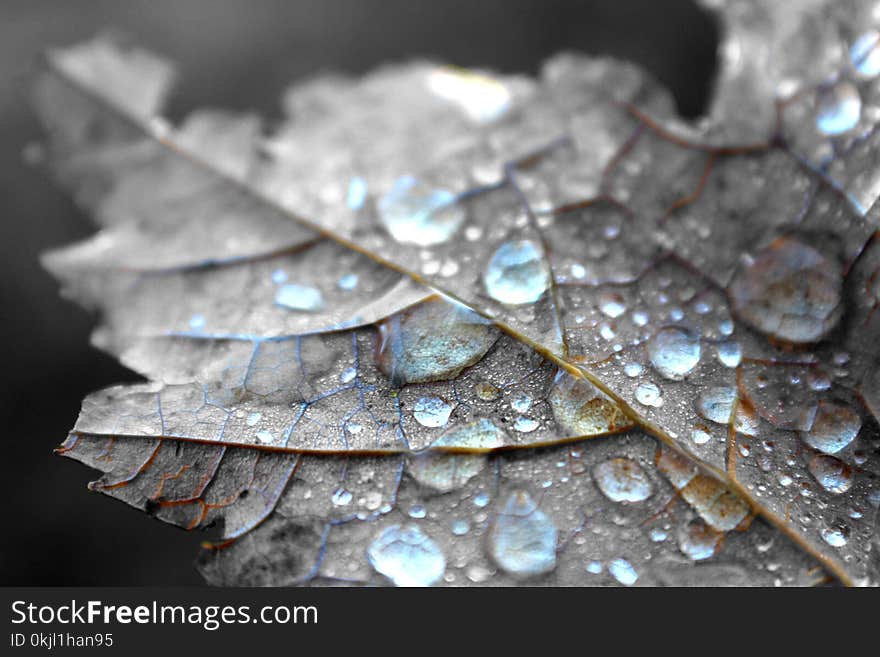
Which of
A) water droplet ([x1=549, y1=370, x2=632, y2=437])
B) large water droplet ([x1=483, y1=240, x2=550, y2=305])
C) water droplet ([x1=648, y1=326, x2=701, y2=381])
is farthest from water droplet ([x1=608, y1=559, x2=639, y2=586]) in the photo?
large water droplet ([x1=483, y1=240, x2=550, y2=305])

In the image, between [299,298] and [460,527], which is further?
[299,298]

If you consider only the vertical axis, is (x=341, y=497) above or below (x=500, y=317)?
below

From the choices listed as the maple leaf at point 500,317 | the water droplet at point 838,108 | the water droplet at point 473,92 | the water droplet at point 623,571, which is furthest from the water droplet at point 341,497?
the water droplet at point 838,108

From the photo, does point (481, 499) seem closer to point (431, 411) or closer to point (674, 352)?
point (431, 411)

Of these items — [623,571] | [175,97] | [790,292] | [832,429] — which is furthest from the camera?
[175,97]

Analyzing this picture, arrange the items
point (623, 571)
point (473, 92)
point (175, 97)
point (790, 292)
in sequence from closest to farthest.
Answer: point (623, 571) → point (790, 292) → point (473, 92) → point (175, 97)

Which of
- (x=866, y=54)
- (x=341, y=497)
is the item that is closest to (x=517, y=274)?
(x=341, y=497)

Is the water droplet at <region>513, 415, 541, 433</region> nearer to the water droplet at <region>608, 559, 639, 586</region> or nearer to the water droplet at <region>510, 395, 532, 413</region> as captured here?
the water droplet at <region>510, 395, 532, 413</region>
